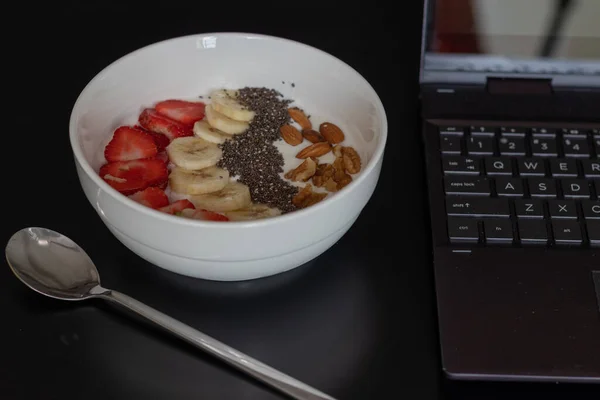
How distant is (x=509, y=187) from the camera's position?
0.68 m

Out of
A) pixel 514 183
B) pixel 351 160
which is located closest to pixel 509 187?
pixel 514 183

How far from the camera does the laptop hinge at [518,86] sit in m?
0.79

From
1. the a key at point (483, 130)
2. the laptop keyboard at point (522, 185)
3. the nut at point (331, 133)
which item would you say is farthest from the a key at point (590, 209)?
the nut at point (331, 133)

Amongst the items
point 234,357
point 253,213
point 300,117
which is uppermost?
point 300,117

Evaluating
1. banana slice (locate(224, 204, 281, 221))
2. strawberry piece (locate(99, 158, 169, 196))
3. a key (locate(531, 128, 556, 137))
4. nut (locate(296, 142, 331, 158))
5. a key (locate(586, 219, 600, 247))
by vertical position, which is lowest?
a key (locate(586, 219, 600, 247))

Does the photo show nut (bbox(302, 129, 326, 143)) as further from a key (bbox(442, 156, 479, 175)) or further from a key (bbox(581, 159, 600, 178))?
a key (bbox(581, 159, 600, 178))

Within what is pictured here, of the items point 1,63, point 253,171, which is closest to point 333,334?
point 253,171

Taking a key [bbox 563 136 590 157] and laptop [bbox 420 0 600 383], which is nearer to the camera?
laptop [bbox 420 0 600 383]

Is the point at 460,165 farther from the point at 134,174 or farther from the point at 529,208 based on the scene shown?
the point at 134,174

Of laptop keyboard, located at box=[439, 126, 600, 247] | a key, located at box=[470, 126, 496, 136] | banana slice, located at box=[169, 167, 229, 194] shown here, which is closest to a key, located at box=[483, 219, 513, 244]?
laptop keyboard, located at box=[439, 126, 600, 247]

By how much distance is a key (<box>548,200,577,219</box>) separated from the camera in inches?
26.0

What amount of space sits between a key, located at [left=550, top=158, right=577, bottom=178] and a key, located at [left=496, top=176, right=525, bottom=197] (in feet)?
0.11

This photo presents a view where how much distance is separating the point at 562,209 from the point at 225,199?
0.88 feet

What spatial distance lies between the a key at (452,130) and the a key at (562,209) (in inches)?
4.1
